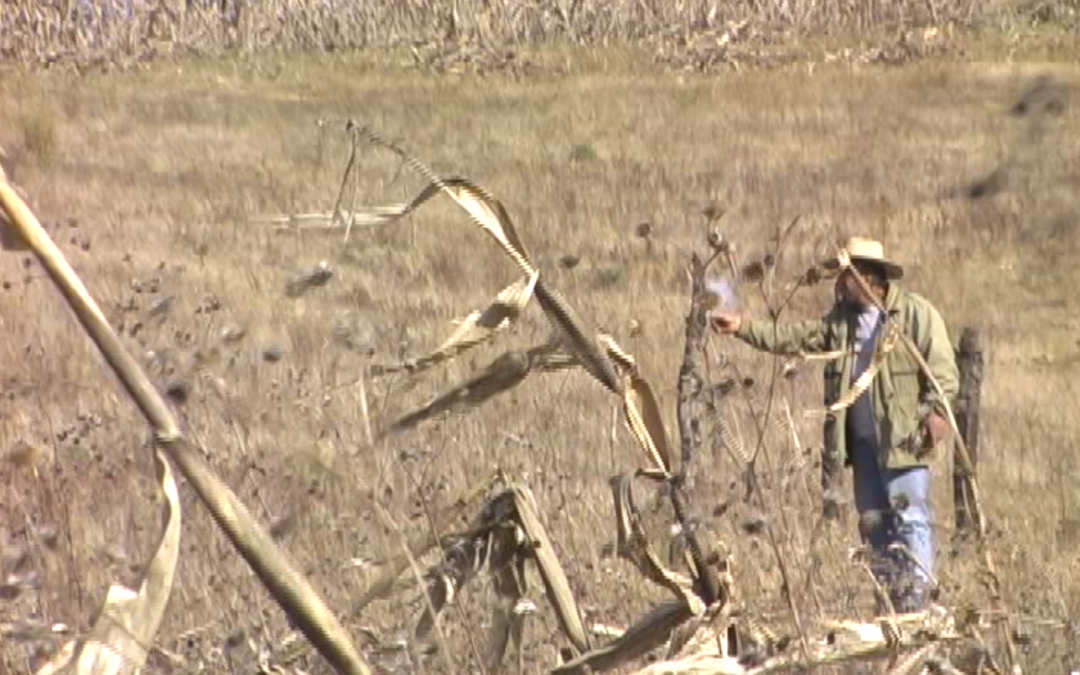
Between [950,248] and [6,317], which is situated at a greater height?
[6,317]

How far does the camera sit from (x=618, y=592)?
4.96 meters

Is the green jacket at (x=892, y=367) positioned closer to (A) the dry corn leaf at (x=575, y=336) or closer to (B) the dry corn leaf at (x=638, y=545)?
(B) the dry corn leaf at (x=638, y=545)

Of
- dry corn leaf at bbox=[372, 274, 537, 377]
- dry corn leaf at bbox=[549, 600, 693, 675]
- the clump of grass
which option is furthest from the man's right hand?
the clump of grass

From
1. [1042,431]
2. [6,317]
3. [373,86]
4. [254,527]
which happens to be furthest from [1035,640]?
[373,86]

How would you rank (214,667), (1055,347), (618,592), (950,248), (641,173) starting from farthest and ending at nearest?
(641,173)
(950,248)
(1055,347)
(618,592)
(214,667)

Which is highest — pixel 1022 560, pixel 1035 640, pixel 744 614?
pixel 744 614

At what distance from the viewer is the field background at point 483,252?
4297 mm

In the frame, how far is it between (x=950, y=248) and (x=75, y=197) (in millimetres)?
6457

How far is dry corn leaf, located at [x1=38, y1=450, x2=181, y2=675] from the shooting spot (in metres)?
2.40

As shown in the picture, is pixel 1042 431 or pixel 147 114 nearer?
pixel 1042 431

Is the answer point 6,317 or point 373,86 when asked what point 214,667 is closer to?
point 6,317

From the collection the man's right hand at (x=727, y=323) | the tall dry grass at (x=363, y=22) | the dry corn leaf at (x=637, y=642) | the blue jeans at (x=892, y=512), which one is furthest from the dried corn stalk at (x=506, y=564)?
the tall dry grass at (x=363, y=22)

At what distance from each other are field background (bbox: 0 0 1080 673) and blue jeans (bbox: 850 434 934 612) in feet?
0.37

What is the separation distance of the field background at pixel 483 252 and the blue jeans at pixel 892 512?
0.11 metres
